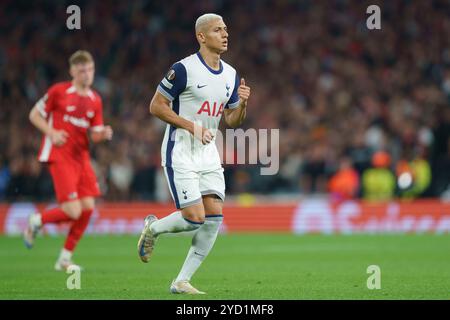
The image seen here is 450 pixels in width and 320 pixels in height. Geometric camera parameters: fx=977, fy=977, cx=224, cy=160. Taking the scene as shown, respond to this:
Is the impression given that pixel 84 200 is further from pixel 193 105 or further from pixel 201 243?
pixel 193 105

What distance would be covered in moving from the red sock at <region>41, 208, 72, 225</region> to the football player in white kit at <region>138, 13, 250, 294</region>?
139 inches

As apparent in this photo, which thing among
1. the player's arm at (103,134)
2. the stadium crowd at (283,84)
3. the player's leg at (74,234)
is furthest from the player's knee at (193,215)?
the stadium crowd at (283,84)

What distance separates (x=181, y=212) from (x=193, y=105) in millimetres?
1038

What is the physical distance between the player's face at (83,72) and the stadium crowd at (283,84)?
379 inches

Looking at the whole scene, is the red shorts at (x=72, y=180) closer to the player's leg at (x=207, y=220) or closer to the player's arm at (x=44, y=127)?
the player's arm at (x=44, y=127)

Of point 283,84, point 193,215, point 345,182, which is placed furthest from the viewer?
point 283,84

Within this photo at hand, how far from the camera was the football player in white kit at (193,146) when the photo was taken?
9.15 m

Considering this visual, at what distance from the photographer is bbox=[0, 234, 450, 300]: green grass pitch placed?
367 inches

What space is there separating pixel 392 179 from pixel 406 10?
6.52 metres

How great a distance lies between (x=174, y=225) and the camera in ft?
30.3

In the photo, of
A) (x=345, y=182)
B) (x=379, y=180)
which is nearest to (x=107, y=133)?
(x=345, y=182)

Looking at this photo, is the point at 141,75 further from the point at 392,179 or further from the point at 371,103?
the point at 392,179

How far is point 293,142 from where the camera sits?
24141mm
